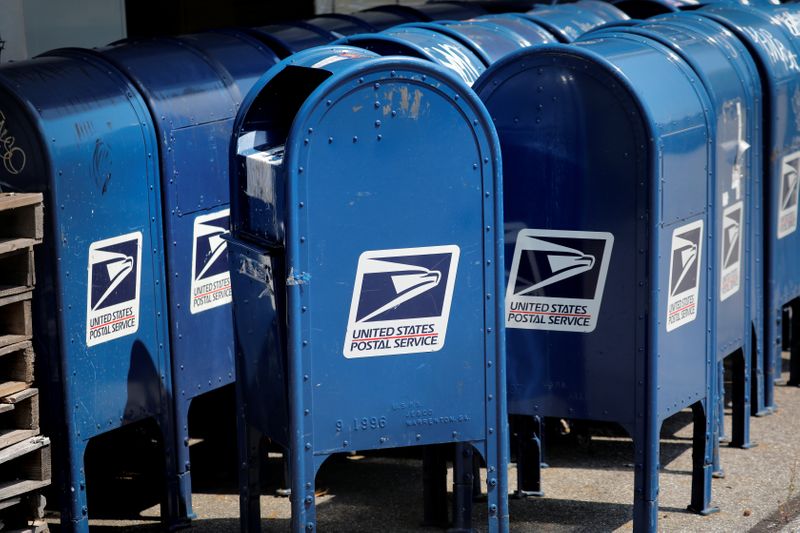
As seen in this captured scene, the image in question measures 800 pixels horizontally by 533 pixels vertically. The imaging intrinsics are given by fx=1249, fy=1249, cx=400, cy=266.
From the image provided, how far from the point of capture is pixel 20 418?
5.16 metres

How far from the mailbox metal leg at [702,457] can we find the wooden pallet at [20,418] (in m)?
2.96

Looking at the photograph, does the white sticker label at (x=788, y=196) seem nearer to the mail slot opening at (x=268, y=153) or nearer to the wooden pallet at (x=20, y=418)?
the mail slot opening at (x=268, y=153)

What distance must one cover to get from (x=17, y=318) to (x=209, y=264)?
116 centimetres

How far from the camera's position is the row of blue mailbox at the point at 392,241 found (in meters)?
4.77

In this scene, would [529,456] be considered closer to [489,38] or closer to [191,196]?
[191,196]

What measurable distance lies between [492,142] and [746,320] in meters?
2.46

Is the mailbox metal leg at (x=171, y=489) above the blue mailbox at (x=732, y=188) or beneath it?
beneath

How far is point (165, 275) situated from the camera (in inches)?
229

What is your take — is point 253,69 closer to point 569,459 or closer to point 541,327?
point 541,327

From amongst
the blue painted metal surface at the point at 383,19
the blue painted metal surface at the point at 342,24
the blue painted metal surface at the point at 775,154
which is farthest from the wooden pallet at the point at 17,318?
the blue painted metal surface at the point at 775,154

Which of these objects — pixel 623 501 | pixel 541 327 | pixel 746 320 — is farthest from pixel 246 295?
pixel 746 320

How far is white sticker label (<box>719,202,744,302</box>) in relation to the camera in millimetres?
6289

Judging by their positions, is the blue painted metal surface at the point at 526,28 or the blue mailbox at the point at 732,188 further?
the blue painted metal surface at the point at 526,28

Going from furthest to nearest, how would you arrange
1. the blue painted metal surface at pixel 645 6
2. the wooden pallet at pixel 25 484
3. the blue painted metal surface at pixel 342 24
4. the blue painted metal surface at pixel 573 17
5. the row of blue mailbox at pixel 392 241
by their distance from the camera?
the blue painted metal surface at pixel 645 6 → the blue painted metal surface at pixel 573 17 → the blue painted metal surface at pixel 342 24 → the wooden pallet at pixel 25 484 → the row of blue mailbox at pixel 392 241
